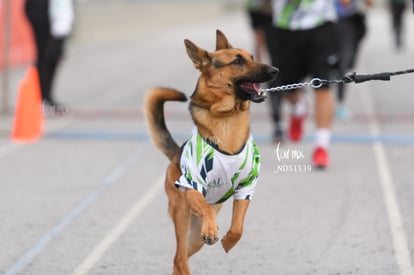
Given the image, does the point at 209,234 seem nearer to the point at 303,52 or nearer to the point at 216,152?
the point at 216,152

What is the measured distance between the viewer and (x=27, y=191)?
864 cm

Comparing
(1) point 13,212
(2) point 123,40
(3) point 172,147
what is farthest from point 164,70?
(3) point 172,147

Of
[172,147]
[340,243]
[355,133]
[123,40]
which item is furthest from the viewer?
[123,40]

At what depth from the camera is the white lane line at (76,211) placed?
6.30 metres

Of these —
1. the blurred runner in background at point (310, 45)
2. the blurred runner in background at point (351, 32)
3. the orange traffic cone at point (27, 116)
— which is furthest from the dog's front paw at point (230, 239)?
the blurred runner in background at point (351, 32)

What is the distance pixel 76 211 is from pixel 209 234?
9.70 feet

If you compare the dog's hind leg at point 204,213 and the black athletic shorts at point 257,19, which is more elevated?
the dog's hind leg at point 204,213

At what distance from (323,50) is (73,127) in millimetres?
3889

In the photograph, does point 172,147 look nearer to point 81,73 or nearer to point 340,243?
point 340,243

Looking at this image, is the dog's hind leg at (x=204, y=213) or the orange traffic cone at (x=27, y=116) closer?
the dog's hind leg at (x=204, y=213)

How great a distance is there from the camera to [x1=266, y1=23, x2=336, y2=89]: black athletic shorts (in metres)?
9.64

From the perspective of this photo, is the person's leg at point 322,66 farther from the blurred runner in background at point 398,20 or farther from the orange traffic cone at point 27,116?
the blurred runner in background at point 398,20

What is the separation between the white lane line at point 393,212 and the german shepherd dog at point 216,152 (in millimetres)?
1236

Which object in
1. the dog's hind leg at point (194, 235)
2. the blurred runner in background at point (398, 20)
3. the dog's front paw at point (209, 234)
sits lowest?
the blurred runner in background at point (398, 20)
